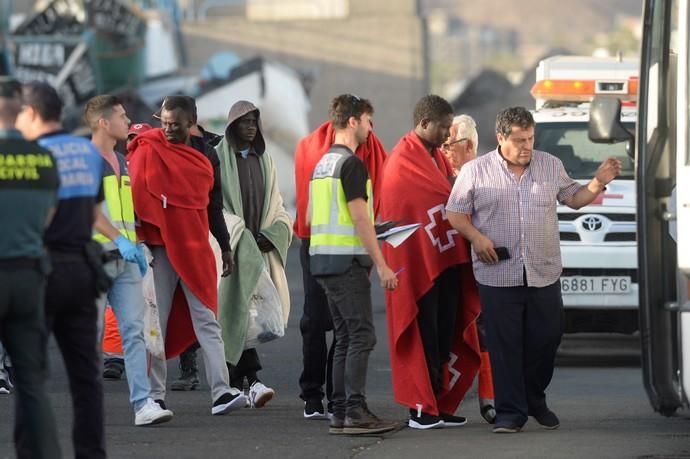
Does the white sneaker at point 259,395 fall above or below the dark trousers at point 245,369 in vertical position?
below

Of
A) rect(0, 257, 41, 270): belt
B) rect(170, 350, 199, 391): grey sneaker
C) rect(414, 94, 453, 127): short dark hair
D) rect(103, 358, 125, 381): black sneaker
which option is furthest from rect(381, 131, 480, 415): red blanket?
rect(0, 257, 41, 270): belt

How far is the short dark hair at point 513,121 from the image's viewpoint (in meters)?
9.34

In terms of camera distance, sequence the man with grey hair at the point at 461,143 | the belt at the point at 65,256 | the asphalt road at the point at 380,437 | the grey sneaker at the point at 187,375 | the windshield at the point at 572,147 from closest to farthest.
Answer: the belt at the point at 65,256, the asphalt road at the point at 380,437, the man with grey hair at the point at 461,143, the grey sneaker at the point at 187,375, the windshield at the point at 572,147

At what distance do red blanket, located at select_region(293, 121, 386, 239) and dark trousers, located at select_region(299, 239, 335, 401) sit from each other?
0.55 feet

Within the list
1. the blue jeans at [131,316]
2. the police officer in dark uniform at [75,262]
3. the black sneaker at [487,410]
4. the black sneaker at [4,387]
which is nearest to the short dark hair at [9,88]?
the police officer in dark uniform at [75,262]

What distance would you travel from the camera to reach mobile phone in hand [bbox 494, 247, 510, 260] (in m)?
9.26

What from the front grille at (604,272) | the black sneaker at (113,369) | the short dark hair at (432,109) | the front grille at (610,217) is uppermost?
the short dark hair at (432,109)

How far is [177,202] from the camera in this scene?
9.93 m

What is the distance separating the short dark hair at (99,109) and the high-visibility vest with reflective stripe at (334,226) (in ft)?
4.13

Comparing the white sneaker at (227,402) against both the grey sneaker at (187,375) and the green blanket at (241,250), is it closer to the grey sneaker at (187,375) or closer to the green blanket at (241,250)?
the green blanket at (241,250)

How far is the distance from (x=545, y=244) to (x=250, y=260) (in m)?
2.09

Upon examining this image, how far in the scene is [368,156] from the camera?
10.1 m

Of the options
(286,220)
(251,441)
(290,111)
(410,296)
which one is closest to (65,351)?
(251,441)

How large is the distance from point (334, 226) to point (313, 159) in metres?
0.89
